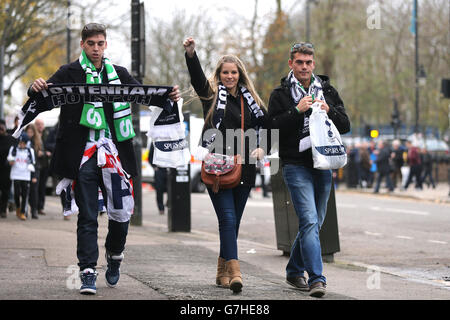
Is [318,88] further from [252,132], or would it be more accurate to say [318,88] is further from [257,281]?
[257,281]

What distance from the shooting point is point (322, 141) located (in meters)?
7.16

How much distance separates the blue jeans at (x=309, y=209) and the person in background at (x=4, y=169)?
9.45m

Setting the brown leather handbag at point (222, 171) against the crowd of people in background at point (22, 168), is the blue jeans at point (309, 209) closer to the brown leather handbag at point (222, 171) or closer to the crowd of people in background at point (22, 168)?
the brown leather handbag at point (222, 171)

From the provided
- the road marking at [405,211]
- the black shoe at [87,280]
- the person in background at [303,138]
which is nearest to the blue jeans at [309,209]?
the person in background at [303,138]

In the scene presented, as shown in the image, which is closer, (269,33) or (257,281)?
(257,281)

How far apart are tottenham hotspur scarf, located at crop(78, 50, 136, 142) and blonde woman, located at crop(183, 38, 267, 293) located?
2.14ft

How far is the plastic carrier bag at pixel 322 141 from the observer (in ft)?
23.4

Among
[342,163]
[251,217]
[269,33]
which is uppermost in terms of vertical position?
[269,33]

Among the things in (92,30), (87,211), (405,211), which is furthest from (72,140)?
(405,211)

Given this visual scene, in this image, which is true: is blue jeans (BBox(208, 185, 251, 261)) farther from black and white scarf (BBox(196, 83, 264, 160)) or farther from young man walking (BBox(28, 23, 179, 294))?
young man walking (BBox(28, 23, 179, 294))
